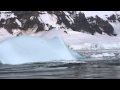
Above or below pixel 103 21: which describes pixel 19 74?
below

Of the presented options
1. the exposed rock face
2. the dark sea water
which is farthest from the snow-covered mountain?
the dark sea water

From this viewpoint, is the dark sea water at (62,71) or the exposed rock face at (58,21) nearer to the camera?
the dark sea water at (62,71)

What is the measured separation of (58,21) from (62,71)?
0.71m

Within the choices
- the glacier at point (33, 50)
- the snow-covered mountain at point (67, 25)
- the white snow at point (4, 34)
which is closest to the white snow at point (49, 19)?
the snow-covered mountain at point (67, 25)

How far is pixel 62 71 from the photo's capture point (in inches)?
216

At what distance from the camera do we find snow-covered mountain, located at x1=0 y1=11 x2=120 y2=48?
555cm

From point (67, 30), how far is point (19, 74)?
0.91m

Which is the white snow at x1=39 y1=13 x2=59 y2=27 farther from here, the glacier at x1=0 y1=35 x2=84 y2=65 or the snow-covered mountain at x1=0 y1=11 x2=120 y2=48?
the glacier at x1=0 y1=35 x2=84 y2=65

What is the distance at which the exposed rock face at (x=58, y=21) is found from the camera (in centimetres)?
557

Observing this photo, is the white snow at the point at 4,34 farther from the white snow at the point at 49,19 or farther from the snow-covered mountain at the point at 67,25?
the white snow at the point at 49,19

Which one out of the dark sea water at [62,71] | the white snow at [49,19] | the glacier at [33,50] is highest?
the white snow at [49,19]
